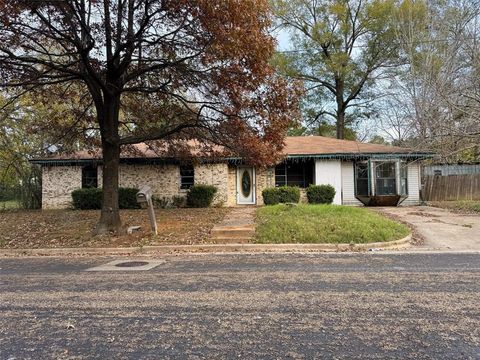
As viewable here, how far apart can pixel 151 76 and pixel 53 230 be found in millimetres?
6001

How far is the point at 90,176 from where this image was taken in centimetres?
2022

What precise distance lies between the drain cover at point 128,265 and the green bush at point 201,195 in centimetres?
995

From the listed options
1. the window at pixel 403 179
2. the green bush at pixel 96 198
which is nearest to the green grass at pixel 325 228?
the window at pixel 403 179

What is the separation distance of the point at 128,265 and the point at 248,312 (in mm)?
4191

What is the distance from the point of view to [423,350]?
339 centimetres

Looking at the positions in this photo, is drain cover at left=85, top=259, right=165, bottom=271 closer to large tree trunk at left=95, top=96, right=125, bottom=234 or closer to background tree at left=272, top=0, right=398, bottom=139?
large tree trunk at left=95, top=96, right=125, bottom=234

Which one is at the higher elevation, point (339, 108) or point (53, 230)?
point (339, 108)

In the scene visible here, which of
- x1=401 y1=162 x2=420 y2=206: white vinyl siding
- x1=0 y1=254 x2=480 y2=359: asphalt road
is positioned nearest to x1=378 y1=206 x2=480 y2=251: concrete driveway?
x1=0 y1=254 x2=480 y2=359: asphalt road

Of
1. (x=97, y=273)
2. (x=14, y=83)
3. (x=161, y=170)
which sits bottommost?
(x=97, y=273)

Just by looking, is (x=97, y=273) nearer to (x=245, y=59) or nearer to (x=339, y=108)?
(x=245, y=59)

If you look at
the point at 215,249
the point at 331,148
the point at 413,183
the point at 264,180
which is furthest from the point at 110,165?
the point at 413,183

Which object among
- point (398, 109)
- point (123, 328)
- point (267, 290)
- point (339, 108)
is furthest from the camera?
point (339, 108)

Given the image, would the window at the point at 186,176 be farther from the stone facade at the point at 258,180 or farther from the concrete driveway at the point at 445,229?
the concrete driveway at the point at 445,229

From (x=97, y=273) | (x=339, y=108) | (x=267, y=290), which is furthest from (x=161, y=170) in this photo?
(x=339, y=108)
